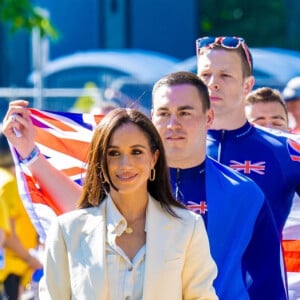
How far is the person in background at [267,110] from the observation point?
7.80m

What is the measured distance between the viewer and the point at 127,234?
4730 millimetres

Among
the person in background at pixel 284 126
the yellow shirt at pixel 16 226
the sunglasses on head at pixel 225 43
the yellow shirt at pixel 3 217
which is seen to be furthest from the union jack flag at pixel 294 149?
the yellow shirt at pixel 16 226

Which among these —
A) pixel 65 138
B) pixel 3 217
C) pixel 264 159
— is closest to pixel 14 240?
pixel 3 217

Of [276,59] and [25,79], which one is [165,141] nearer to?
[276,59]

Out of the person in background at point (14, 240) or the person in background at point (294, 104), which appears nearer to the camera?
the person in background at point (294, 104)

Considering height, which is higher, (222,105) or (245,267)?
(222,105)

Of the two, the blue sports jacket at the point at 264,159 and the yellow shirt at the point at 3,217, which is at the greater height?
the blue sports jacket at the point at 264,159

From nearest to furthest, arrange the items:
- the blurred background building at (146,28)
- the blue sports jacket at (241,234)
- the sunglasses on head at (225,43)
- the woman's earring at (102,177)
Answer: the woman's earring at (102,177) < the blue sports jacket at (241,234) < the sunglasses on head at (225,43) < the blurred background building at (146,28)

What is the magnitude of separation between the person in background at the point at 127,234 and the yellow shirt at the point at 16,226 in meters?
4.88

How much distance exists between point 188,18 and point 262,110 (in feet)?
64.5

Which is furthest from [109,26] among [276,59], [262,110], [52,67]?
[262,110]

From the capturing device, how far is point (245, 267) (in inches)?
213

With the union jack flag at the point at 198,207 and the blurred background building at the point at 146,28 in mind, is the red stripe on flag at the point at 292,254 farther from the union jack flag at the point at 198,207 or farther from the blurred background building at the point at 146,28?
the blurred background building at the point at 146,28

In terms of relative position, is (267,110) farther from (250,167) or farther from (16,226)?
(16,226)
